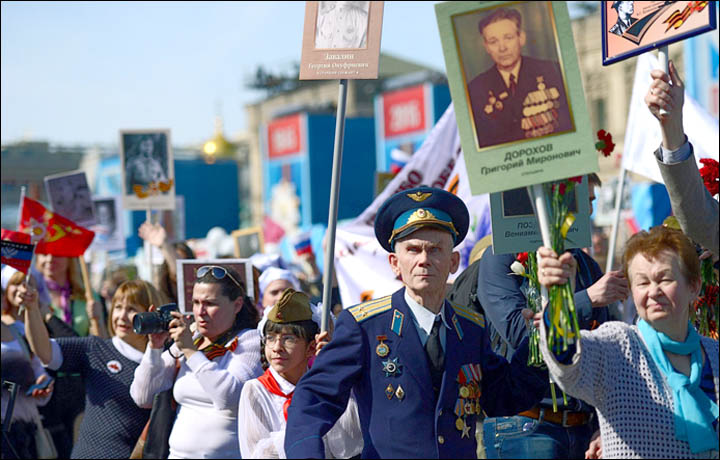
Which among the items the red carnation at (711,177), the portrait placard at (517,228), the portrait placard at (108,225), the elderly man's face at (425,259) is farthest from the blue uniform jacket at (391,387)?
the portrait placard at (108,225)

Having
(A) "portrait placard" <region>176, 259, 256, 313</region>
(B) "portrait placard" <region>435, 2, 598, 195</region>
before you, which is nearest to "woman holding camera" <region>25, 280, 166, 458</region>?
(A) "portrait placard" <region>176, 259, 256, 313</region>

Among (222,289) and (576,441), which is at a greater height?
(222,289)

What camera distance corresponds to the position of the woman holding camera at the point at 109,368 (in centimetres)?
548

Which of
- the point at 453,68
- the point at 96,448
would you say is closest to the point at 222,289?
the point at 96,448

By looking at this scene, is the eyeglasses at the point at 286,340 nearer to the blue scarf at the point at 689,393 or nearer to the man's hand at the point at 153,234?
the blue scarf at the point at 689,393

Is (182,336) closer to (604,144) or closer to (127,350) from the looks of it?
(127,350)

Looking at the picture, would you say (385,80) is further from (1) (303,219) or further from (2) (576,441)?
(2) (576,441)

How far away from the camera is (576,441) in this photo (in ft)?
14.8

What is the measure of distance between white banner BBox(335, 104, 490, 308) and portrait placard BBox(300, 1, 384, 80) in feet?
12.1

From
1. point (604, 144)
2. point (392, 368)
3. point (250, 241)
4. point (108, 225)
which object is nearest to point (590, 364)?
point (392, 368)

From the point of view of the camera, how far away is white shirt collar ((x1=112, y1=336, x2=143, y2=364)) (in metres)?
5.67

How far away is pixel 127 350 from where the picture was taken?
5711mm

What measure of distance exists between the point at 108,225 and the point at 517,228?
30.2 feet

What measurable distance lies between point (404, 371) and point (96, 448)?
2638mm
